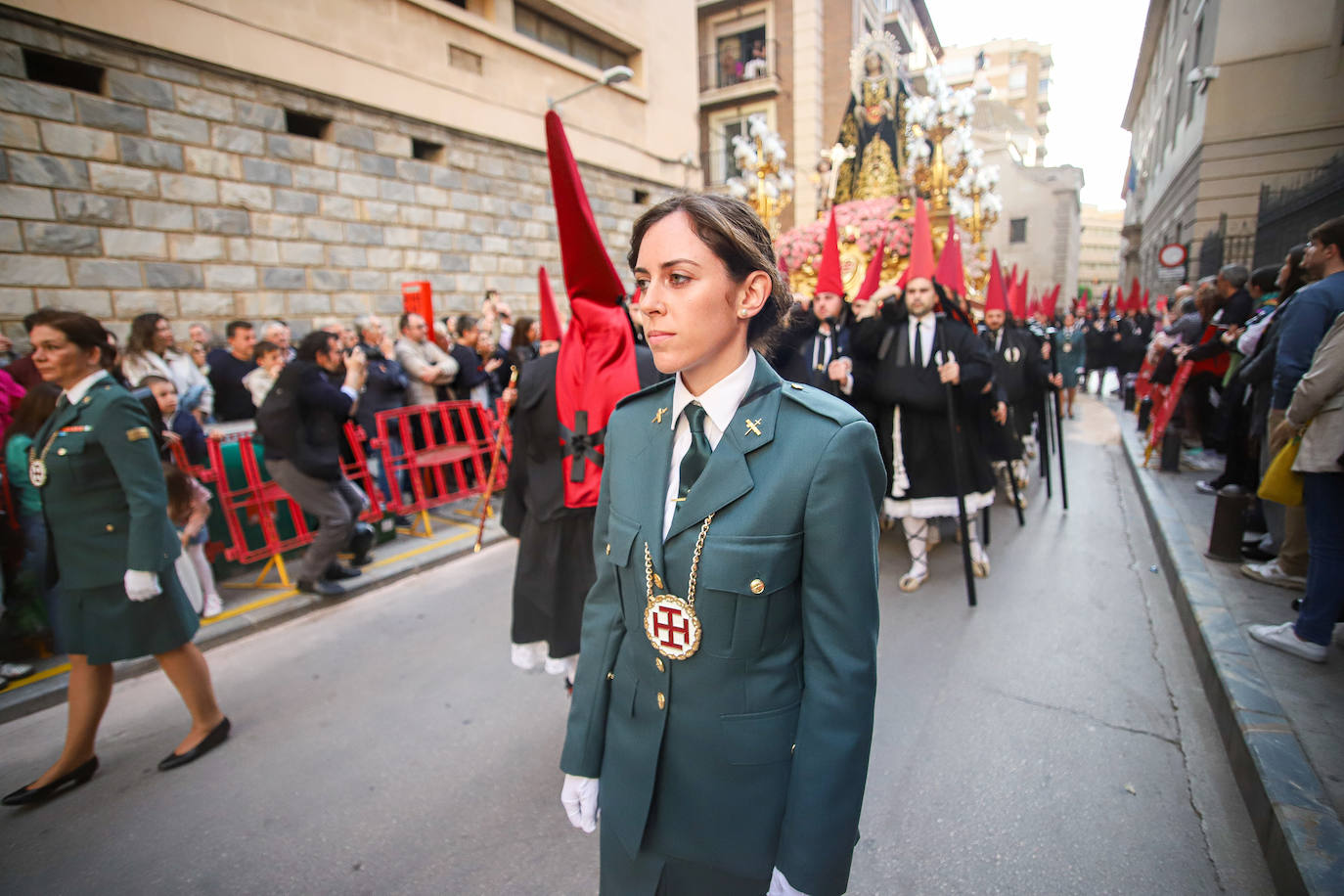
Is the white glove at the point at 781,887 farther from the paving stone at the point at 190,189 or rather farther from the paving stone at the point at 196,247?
the paving stone at the point at 190,189

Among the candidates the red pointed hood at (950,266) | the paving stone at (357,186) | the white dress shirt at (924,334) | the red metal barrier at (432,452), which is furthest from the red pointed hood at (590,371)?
the paving stone at (357,186)

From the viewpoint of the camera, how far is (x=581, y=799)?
158 centimetres

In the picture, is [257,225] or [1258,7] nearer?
[1258,7]

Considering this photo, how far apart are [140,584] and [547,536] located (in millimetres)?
1706

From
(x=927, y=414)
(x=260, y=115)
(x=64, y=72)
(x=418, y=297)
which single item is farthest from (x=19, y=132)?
(x=927, y=414)

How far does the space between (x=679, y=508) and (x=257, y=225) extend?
10216 millimetres

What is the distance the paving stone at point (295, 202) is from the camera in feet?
30.5

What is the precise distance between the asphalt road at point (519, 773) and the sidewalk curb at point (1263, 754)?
108 millimetres

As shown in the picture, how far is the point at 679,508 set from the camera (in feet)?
4.28

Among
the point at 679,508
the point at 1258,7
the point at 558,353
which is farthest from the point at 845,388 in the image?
the point at 679,508

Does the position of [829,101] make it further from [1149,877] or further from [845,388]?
[1149,877]

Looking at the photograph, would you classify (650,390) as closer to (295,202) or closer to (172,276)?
(172,276)

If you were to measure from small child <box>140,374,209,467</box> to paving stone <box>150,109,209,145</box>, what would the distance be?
5.22m

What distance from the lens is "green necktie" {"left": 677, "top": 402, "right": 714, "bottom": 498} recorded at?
1.36m
